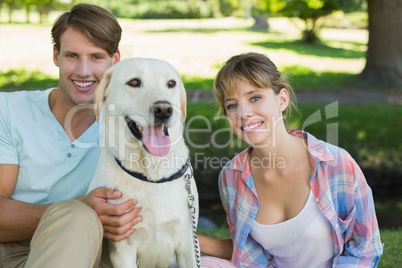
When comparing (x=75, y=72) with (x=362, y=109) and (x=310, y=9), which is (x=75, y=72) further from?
(x=310, y=9)

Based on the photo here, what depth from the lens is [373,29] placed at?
10086 mm

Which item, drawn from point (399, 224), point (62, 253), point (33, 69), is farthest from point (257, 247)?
point (33, 69)

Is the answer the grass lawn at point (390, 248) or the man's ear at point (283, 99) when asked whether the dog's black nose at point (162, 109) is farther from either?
the grass lawn at point (390, 248)

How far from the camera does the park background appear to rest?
6449 mm

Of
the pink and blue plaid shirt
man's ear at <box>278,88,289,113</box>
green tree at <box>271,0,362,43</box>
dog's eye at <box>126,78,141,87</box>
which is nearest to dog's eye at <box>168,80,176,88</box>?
dog's eye at <box>126,78,141,87</box>

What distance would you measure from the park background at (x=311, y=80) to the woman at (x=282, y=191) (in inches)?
20.1

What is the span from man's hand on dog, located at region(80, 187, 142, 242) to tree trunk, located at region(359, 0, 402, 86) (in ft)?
29.7

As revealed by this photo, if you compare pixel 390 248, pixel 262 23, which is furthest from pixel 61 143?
pixel 262 23

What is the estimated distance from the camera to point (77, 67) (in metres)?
2.69

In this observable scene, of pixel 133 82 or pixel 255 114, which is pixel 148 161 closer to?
pixel 133 82

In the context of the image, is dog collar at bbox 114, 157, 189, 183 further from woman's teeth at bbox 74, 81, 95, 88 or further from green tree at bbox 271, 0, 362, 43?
green tree at bbox 271, 0, 362, 43

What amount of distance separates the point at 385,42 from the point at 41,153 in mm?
9225

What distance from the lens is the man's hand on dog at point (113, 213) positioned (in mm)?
2240

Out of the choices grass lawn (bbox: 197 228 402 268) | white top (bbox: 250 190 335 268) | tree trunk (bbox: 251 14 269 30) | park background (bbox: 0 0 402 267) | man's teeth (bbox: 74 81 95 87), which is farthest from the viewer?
tree trunk (bbox: 251 14 269 30)
